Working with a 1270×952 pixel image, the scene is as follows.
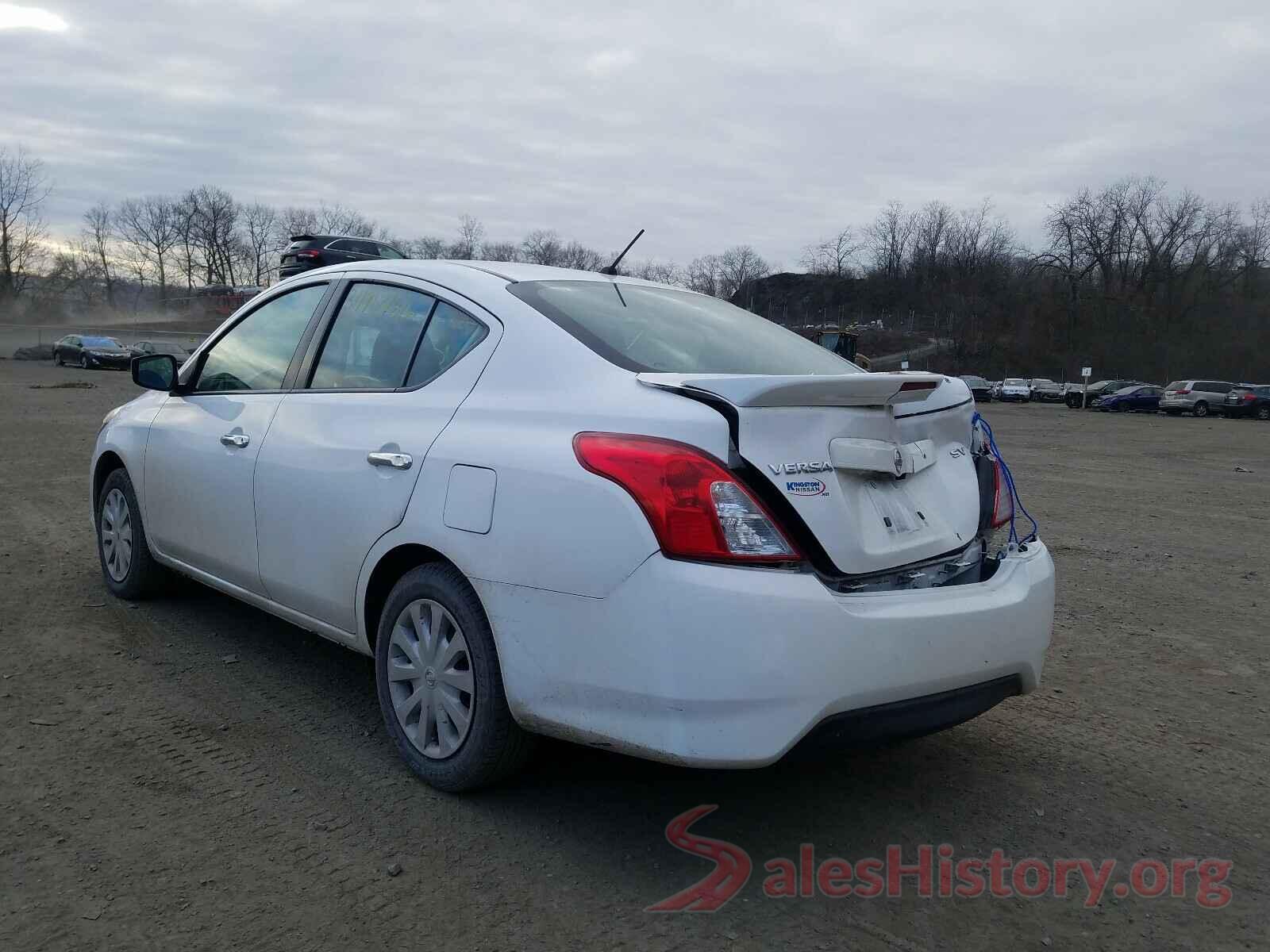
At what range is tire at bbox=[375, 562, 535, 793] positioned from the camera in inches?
111

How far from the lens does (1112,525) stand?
8.81 meters

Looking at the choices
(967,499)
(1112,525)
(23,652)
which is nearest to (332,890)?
(967,499)

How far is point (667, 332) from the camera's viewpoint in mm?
3352

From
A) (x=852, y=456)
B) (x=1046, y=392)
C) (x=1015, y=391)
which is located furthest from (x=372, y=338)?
(x=1046, y=392)

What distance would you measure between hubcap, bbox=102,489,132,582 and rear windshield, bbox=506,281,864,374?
9.27 feet

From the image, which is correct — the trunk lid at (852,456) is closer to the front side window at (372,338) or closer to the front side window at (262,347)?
the front side window at (372,338)

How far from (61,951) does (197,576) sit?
7.66 feet

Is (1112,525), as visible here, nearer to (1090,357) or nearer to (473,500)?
(473,500)

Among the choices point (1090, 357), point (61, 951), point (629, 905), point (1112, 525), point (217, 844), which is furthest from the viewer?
point (1090, 357)

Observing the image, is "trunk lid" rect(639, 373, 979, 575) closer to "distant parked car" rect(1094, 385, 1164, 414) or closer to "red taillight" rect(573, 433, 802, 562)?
"red taillight" rect(573, 433, 802, 562)

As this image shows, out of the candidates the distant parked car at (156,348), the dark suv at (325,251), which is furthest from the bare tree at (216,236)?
the dark suv at (325,251)

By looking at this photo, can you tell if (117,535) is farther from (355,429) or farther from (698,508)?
(698,508)

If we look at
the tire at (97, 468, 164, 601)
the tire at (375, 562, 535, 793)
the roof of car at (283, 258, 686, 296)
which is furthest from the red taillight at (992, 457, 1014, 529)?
the tire at (97, 468, 164, 601)
